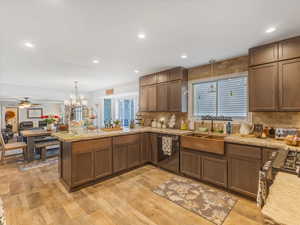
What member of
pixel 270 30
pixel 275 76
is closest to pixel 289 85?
pixel 275 76

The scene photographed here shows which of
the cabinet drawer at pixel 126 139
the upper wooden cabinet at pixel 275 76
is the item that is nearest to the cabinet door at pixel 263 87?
the upper wooden cabinet at pixel 275 76

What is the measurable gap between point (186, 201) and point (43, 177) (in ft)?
9.73

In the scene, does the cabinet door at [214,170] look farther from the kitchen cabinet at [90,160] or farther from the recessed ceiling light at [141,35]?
the recessed ceiling light at [141,35]

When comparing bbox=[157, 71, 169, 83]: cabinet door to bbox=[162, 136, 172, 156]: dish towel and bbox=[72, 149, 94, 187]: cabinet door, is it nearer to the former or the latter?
bbox=[162, 136, 172, 156]: dish towel

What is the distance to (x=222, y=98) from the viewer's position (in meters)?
3.31

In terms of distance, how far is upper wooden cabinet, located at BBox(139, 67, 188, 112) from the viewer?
142 inches

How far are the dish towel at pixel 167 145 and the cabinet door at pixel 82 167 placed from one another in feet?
5.12

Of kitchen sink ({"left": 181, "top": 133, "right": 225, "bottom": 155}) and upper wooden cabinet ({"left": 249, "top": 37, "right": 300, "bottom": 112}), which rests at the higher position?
upper wooden cabinet ({"left": 249, "top": 37, "right": 300, "bottom": 112})

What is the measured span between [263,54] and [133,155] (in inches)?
127

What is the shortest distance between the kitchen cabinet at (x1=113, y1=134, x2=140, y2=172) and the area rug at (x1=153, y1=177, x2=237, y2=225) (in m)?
0.95

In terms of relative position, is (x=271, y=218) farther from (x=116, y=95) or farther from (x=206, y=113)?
(x=116, y=95)

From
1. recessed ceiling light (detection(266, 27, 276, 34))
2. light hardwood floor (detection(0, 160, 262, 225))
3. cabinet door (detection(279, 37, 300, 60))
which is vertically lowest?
light hardwood floor (detection(0, 160, 262, 225))

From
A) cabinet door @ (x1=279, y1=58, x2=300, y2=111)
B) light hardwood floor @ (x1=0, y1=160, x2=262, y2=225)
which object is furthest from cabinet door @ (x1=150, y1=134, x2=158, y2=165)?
cabinet door @ (x1=279, y1=58, x2=300, y2=111)

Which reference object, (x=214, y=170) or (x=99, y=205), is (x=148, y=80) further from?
(x=99, y=205)
